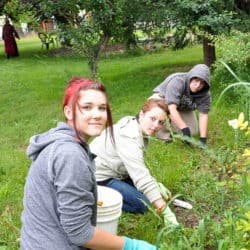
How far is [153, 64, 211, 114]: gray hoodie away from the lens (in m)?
5.23

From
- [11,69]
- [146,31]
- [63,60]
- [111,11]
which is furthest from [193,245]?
[63,60]

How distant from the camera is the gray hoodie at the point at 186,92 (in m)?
5.23

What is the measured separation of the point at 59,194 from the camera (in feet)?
7.44

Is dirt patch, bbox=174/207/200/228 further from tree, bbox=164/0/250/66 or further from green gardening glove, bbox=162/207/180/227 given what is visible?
tree, bbox=164/0/250/66

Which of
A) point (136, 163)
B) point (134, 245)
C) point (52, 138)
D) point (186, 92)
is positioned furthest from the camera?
point (186, 92)

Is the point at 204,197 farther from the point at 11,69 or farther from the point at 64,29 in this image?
the point at 11,69

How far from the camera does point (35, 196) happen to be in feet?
7.93

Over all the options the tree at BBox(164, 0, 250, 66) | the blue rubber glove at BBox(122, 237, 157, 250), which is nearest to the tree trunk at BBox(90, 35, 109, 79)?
the tree at BBox(164, 0, 250, 66)

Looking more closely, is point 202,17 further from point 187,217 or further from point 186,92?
point 187,217

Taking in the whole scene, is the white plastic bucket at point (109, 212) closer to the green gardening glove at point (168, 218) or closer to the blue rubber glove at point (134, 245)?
the green gardening glove at point (168, 218)

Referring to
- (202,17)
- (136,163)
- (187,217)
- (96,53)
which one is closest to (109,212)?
(136,163)

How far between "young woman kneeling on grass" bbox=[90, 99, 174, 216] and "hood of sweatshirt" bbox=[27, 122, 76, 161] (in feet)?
3.39

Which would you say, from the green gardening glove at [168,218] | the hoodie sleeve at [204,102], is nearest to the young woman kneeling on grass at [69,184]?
the green gardening glove at [168,218]

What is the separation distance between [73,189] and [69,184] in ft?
0.10
